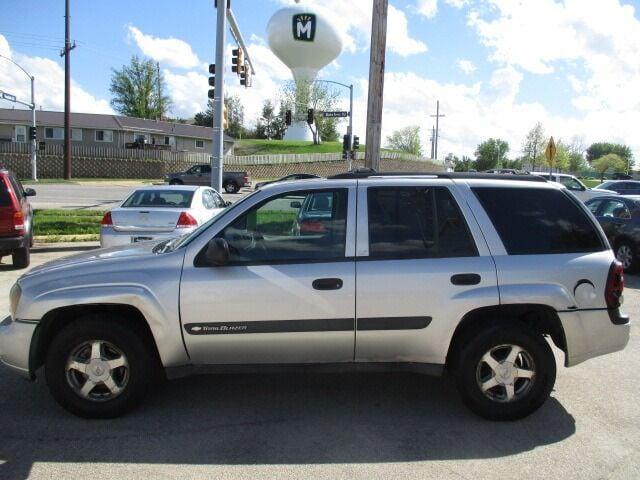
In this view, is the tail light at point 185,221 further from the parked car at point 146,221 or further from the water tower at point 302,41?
the water tower at point 302,41

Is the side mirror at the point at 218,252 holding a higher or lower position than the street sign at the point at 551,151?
lower

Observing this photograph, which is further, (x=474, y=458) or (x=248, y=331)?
(x=248, y=331)

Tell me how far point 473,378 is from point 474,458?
62 centimetres

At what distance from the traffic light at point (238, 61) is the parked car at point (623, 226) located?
1217 centimetres

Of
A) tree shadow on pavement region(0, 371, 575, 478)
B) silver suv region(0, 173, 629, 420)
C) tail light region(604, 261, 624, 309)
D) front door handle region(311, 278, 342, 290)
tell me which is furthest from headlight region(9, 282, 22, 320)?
tail light region(604, 261, 624, 309)

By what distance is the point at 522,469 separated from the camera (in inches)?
137

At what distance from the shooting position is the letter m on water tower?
227 ft

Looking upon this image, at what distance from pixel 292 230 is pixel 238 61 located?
1626cm

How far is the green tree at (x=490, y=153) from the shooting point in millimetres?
102312

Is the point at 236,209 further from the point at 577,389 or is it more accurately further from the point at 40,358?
the point at 577,389

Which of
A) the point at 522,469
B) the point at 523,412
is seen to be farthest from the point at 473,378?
the point at 522,469

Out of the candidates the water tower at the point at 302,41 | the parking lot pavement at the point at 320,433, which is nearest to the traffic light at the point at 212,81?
the parking lot pavement at the point at 320,433

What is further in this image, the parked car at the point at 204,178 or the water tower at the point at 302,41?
the water tower at the point at 302,41

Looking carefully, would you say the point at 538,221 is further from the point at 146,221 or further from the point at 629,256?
the point at 629,256
